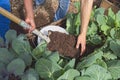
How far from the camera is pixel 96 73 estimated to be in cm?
203

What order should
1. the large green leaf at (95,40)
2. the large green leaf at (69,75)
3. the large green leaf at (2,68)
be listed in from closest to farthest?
the large green leaf at (69,75) < the large green leaf at (2,68) < the large green leaf at (95,40)

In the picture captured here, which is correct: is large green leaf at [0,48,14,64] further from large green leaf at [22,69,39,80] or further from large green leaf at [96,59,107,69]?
large green leaf at [96,59,107,69]

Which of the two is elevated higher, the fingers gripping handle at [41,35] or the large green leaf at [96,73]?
the fingers gripping handle at [41,35]

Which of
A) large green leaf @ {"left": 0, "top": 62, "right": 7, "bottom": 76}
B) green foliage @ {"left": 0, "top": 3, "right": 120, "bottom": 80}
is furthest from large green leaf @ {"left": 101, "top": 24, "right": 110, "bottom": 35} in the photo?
large green leaf @ {"left": 0, "top": 62, "right": 7, "bottom": 76}

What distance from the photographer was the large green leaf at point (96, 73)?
2.02 meters

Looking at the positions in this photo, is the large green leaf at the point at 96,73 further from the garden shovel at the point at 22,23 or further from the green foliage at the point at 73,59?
the garden shovel at the point at 22,23

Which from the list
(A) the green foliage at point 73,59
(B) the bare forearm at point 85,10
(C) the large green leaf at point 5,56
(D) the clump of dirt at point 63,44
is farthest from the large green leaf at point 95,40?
(C) the large green leaf at point 5,56

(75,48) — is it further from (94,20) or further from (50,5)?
(50,5)

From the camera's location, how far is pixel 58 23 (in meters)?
2.61

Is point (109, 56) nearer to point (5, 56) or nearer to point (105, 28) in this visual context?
point (105, 28)

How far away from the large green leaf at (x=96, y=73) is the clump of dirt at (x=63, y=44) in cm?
26

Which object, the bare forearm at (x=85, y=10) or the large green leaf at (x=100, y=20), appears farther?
the large green leaf at (x=100, y=20)

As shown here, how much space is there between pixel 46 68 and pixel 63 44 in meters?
0.32

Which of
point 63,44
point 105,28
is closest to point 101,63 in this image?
point 63,44
